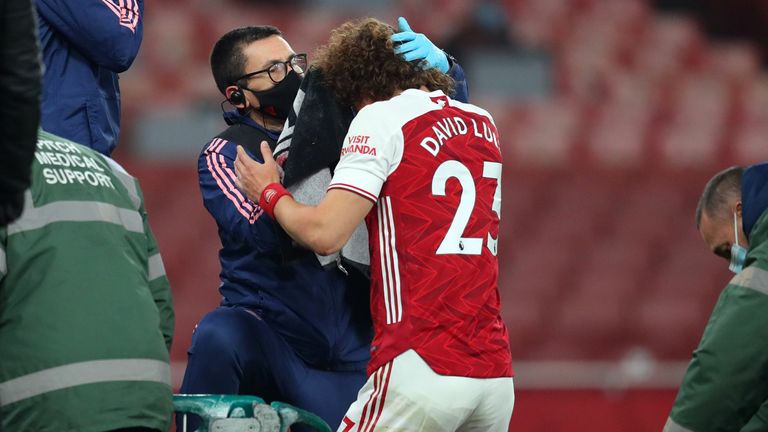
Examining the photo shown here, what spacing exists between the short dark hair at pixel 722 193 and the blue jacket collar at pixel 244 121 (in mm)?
1348

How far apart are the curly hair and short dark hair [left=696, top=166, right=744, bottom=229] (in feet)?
3.62

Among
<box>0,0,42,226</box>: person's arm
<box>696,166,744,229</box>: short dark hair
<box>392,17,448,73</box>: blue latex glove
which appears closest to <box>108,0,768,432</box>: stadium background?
<box>696,166,744,229</box>: short dark hair

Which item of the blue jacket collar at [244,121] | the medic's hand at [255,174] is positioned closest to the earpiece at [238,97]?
the blue jacket collar at [244,121]

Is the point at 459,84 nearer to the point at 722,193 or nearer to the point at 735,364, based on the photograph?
the point at 722,193

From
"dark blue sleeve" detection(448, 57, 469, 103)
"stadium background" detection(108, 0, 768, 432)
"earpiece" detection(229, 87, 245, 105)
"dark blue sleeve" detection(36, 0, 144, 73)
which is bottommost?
"stadium background" detection(108, 0, 768, 432)

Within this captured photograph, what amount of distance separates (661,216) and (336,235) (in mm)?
6962

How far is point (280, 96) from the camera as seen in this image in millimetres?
3674

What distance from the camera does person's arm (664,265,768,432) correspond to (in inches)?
122

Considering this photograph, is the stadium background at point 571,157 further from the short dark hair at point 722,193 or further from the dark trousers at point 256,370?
the dark trousers at point 256,370

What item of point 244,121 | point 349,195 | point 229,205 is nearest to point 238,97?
point 244,121

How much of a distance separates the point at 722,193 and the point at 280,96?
1.39m

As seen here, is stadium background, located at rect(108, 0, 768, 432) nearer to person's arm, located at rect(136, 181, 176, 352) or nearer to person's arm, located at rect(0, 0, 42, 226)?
person's arm, located at rect(136, 181, 176, 352)

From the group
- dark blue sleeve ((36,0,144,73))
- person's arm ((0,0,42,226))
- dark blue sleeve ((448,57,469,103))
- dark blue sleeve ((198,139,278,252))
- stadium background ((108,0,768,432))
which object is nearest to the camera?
person's arm ((0,0,42,226))

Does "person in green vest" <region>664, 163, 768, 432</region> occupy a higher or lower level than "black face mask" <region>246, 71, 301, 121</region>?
lower
